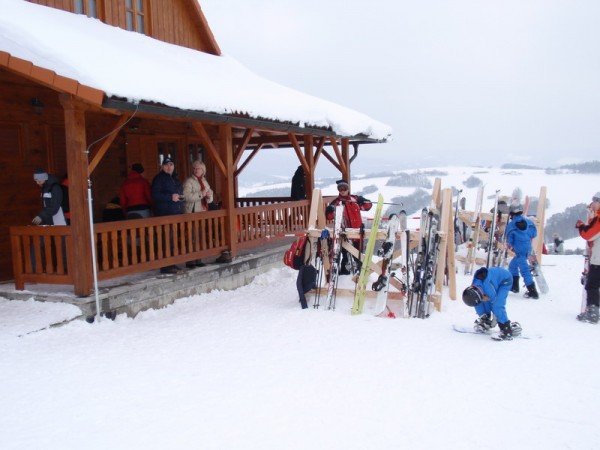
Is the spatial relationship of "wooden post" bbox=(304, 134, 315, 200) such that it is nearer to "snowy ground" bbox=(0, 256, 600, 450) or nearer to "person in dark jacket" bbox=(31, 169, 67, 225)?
"snowy ground" bbox=(0, 256, 600, 450)

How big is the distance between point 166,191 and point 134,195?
1.71 ft

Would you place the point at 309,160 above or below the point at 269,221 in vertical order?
above

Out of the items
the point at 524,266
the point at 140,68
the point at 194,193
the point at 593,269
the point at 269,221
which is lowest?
the point at 524,266

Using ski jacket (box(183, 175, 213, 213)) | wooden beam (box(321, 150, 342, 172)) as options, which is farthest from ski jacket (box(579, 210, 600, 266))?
wooden beam (box(321, 150, 342, 172))

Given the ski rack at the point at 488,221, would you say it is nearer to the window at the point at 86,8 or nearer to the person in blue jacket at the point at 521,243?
the person in blue jacket at the point at 521,243

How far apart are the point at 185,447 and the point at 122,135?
751 cm

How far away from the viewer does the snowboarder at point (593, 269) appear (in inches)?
253

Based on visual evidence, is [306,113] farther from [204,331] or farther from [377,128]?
[204,331]

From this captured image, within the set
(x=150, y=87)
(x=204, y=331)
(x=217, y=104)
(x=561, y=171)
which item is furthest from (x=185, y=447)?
(x=561, y=171)

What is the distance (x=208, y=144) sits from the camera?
7848mm

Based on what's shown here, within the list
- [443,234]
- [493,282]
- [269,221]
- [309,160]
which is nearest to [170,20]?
[309,160]

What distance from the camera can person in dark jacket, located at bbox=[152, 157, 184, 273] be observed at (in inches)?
294

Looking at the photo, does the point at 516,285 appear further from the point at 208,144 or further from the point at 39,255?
the point at 39,255

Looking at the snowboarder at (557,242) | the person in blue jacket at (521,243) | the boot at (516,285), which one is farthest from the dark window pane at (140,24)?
the snowboarder at (557,242)
